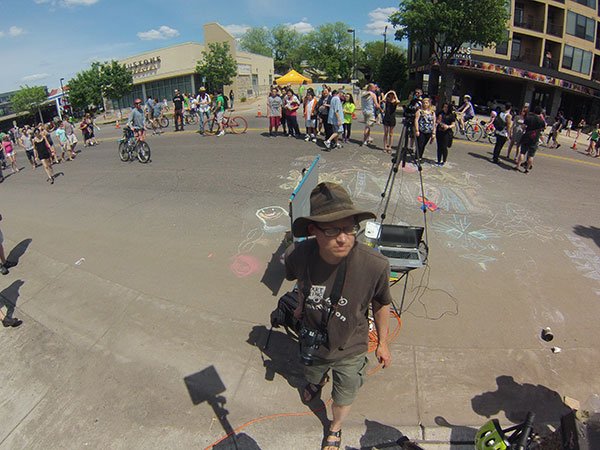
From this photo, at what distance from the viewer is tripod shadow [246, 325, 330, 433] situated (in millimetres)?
3416

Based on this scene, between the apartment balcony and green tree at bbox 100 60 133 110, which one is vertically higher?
the apartment balcony

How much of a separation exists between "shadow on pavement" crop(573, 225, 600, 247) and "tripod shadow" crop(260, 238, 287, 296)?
19.5ft

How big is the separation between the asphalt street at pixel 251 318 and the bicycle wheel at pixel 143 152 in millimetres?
3025

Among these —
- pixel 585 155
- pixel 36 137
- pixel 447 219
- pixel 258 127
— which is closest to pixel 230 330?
pixel 447 219

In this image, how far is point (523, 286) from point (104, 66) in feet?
131

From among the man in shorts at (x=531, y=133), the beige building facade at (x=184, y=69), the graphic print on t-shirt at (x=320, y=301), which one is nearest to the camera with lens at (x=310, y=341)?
the graphic print on t-shirt at (x=320, y=301)

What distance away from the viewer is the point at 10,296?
5605mm

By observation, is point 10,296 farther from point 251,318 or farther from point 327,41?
point 327,41

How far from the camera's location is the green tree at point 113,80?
109 ft

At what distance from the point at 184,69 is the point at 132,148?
3463 cm

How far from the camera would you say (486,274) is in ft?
18.1

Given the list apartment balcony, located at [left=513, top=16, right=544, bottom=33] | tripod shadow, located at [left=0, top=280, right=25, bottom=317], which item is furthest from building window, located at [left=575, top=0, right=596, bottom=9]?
tripod shadow, located at [left=0, top=280, right=25, bottom=317]

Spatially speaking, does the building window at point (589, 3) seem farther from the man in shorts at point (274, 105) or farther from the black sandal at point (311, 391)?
the black sandal at point (311, 391)

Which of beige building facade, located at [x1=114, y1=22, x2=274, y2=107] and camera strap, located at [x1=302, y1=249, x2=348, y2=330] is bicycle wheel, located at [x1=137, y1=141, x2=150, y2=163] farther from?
beige building facade, located at [x1=114, y1=22, x2=274, y2=107]
